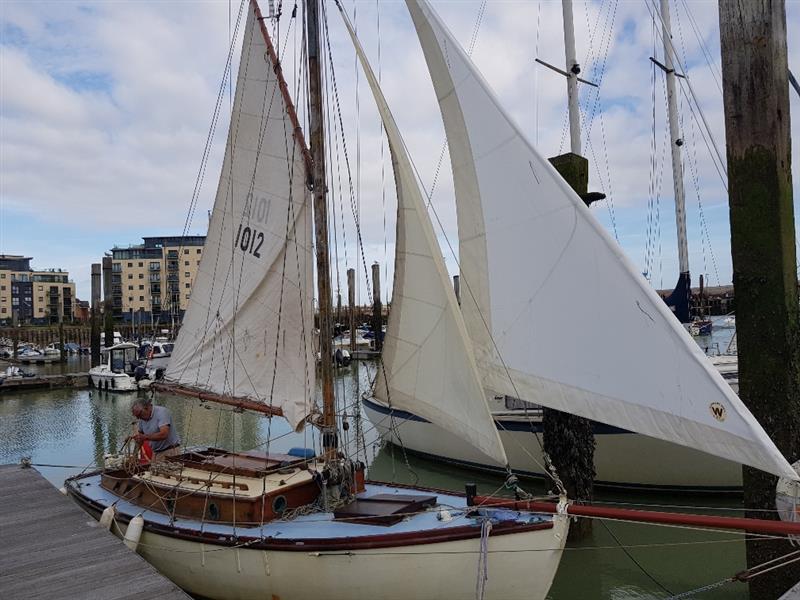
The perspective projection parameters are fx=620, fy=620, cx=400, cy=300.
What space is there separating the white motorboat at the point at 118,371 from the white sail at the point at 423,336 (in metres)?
26.6

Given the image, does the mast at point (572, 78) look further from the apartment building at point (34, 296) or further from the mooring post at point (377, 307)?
the apartment building at point (34, 296)

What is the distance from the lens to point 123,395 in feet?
106

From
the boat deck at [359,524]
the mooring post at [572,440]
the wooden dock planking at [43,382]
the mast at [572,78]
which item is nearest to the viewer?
the boat deck at [359,524]

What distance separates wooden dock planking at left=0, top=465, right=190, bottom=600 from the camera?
696 centimetres

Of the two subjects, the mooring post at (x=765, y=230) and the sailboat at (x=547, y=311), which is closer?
the sailboat at (x=547, y=311)

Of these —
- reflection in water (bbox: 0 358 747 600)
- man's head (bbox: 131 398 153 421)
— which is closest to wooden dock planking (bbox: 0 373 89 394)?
reflection in water (bbox: 0 358 747 600)

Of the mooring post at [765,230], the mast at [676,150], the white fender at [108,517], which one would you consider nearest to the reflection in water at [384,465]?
the mooring post at [765,230]

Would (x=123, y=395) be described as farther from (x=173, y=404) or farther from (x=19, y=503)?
(x=19, y=503)

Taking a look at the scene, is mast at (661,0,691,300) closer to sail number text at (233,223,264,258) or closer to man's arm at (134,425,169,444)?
sail number text at (233,223,264,258)

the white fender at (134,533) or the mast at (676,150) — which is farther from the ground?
the mast at (676,150)

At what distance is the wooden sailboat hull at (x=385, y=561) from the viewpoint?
6445mm

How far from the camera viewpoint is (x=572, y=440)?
1015cm

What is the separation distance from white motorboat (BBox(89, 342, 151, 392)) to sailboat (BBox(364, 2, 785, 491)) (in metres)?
27.6

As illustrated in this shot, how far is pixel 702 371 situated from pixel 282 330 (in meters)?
6.29
